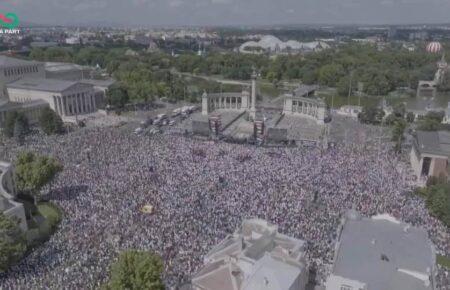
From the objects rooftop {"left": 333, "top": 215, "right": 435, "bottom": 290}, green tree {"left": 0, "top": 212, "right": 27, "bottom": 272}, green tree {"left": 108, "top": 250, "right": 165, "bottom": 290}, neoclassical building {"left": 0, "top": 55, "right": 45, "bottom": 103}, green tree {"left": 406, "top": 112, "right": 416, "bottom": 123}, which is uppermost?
neoclassical building {"left": 0, "top": 55, "right": 45, "bottom": 103}

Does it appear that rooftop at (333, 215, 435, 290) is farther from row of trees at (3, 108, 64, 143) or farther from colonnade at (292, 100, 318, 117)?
colonnade at (292, 100, 318, 117)

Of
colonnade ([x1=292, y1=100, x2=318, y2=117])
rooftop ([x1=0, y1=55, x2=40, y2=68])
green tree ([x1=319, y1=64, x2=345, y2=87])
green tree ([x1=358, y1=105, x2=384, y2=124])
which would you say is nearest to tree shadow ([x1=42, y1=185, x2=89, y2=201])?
colonnade ([x1=292, y1=100, x2=318, y2=117])

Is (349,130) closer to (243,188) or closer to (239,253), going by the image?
(243,188)

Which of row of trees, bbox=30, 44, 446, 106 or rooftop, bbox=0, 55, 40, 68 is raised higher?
rooftop, bbox=0, 55, 40, 68

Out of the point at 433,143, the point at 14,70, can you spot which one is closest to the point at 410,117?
the point at 433,143

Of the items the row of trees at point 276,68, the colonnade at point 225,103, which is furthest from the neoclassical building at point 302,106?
the row of trees at point 276,68

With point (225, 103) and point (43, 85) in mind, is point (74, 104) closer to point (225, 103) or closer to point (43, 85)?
point (43, 85)

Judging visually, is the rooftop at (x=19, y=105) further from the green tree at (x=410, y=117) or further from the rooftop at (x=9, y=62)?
the green tree at (x=410, y=117)
